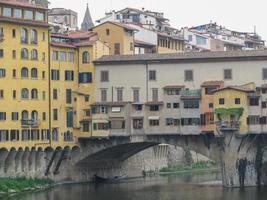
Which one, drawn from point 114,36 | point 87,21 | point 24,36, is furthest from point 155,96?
point 87,21

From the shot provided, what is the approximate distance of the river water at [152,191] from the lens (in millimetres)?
55594

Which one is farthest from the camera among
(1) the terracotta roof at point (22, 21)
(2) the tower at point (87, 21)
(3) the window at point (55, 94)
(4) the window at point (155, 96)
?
(2) the tower at point (87, 21)

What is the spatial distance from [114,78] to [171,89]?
4.59 m

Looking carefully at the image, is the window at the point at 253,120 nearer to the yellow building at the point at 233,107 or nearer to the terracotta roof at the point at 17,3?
the yellow building at the point at 233,107

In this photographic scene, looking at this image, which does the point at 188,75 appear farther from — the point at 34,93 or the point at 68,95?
the point at 34,93

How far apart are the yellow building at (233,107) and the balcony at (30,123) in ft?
41.9

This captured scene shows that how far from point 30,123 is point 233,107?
557 inches

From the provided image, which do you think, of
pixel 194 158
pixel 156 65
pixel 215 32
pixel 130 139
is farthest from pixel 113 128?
pixel 215 32

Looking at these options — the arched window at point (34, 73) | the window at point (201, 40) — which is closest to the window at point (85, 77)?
the arched window at point (34, 73)

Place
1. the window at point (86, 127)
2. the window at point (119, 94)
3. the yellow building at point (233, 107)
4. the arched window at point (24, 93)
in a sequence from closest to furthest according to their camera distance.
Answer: the yellow building at point (233, 107) < the arched window at point (24, 93) < the window at point (119, 94) < the window at point (86, 127)

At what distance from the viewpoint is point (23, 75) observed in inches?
2420

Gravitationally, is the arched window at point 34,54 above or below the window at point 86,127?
above

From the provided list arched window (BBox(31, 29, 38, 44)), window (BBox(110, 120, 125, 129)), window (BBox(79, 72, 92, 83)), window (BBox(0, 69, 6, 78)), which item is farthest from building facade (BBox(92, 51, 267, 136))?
window (BBox(0, 69, 6, 78))

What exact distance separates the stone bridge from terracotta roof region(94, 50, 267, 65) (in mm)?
5247
